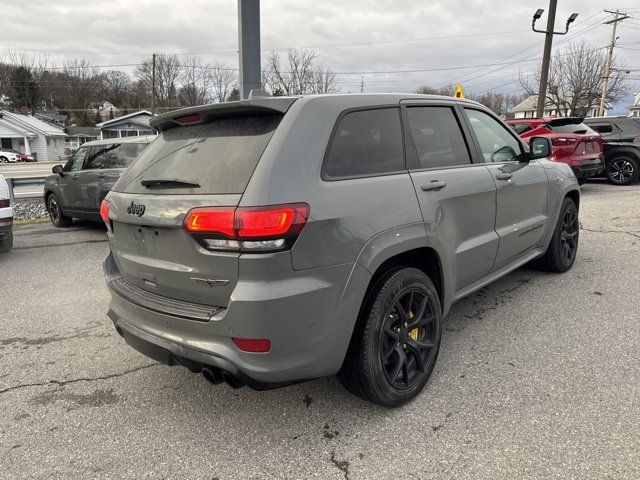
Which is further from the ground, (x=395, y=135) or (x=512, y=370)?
(x=395, y=135)

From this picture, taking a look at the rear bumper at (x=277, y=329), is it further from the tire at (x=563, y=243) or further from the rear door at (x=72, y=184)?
the rear door at (x=72, y=184)

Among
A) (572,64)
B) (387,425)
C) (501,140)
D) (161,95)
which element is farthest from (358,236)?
(161,95)

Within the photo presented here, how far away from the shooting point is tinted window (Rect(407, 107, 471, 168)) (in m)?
3.10

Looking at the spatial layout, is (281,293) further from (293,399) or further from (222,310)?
(293,399)

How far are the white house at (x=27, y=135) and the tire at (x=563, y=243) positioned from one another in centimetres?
5819

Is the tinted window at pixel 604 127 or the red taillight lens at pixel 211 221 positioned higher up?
the tinted window at pixel 604 127

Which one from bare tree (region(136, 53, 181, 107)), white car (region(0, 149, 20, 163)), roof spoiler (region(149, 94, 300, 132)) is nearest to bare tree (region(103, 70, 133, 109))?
bare tree (region(136, 53, 181, 107))

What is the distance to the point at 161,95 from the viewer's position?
70625mm

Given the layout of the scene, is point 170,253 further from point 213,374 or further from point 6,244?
point 6,244

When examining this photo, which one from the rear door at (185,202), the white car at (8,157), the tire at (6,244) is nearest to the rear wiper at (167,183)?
the rear door at (185,202)

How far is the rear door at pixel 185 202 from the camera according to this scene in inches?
90.1

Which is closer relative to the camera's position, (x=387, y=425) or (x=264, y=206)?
(x=264, y=206)

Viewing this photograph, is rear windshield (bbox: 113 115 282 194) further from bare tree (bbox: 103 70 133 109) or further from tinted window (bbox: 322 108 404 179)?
bare tree (bbox: 103 70 133 109)

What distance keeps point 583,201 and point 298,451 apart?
966cm
